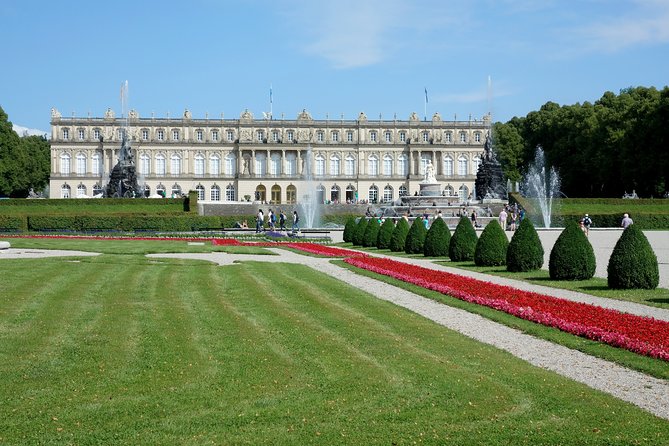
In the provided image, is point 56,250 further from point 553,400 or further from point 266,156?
point 266,156

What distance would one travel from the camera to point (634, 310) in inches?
497

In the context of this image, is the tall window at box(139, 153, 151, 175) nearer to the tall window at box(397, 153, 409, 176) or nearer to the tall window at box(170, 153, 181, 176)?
the tall window at box(170, 153, 181, 176)

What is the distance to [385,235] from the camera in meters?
29.6

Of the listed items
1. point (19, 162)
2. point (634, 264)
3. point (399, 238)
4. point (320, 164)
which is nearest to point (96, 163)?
point (19, 162)

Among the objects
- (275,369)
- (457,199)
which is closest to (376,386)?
(275,369)

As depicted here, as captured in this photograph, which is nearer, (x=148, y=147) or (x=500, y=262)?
(x=500, y=262)

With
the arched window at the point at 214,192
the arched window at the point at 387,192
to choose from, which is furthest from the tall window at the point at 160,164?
the arched window at the point at 387,192

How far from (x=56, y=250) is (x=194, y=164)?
73.5 metres

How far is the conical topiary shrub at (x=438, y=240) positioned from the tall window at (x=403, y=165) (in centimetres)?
7582

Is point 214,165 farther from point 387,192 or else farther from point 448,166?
point 448,166

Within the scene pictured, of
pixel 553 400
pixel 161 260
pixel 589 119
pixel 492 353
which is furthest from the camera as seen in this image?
pixel 589 119

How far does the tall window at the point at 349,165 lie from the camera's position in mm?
99750

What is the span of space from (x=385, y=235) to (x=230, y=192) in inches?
2786

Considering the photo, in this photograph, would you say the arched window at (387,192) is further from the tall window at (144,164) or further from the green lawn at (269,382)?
the green lawn at (269,382)
